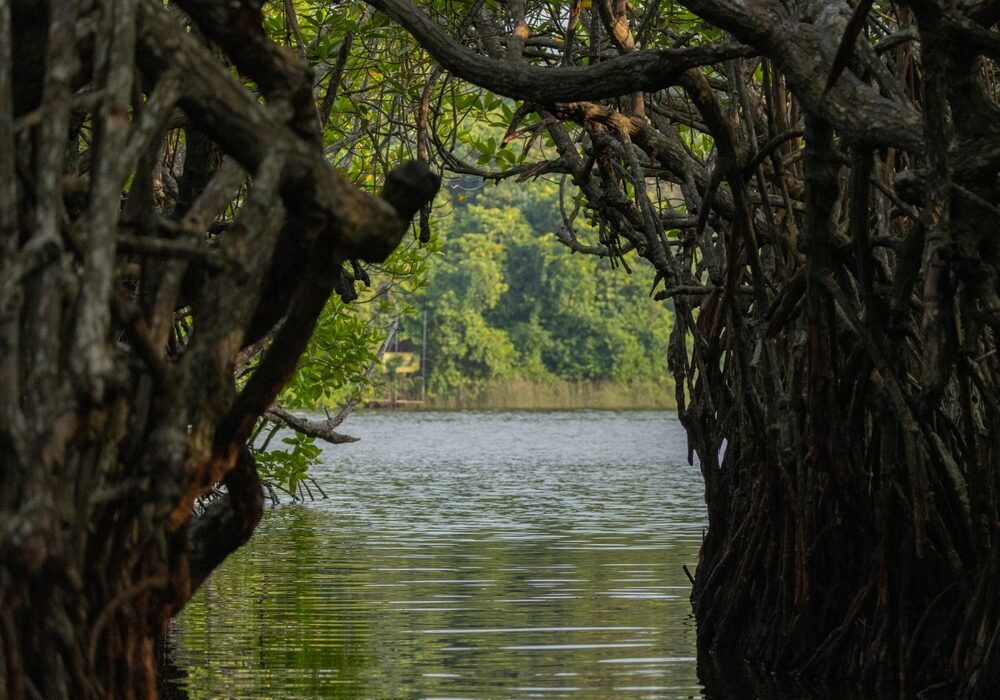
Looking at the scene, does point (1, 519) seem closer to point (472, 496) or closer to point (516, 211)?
point (472, 496)

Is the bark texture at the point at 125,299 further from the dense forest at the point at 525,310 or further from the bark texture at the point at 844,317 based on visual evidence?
the dense forest at the point at 525,310

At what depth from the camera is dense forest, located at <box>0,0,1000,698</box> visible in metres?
3.71

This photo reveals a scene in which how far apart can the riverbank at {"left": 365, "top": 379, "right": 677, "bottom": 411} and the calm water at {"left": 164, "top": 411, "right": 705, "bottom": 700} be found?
1852 inches

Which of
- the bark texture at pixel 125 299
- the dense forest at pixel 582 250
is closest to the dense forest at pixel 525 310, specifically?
the dense forest at pixel 582 250

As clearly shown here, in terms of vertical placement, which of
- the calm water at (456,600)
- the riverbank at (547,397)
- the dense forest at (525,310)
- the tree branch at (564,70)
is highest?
the dense forest at (525,310)

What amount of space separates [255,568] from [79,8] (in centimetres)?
875

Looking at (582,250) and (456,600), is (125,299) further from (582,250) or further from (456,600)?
(456,600)

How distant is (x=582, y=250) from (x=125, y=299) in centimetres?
588

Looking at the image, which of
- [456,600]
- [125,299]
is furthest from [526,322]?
[125,299]

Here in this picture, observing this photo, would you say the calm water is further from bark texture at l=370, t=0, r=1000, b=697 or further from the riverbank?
the riverbank

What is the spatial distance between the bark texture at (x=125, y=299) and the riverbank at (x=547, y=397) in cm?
6499

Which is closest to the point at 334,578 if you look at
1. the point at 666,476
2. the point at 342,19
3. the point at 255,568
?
the point at 255,568

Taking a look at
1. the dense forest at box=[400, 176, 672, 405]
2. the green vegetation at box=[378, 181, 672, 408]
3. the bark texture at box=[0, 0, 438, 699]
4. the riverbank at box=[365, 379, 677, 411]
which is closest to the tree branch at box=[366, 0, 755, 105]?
the bark texture at box=[0, 0, 438, 699]

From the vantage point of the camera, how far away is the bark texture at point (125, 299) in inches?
141
